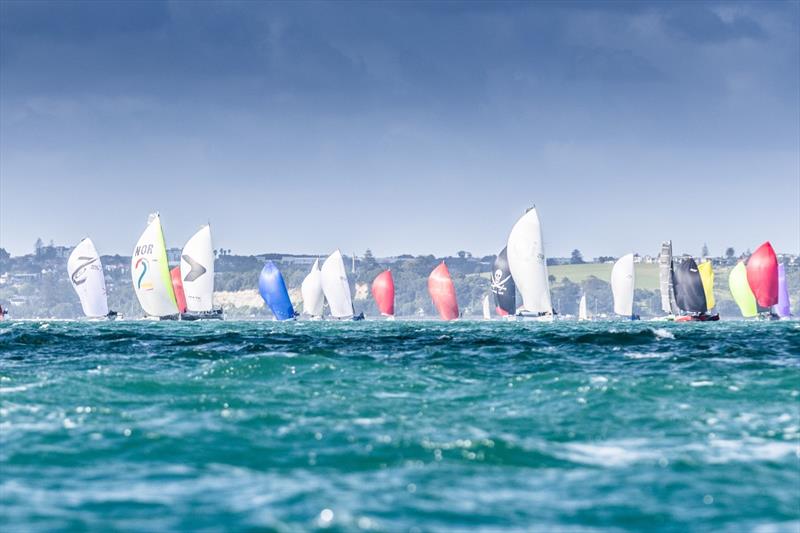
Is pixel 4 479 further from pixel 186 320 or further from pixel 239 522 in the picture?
pixel 186 320

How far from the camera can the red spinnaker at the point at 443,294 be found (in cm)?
18962

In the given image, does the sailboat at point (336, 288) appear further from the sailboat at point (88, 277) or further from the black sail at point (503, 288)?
the sailboat at point (88, 277)

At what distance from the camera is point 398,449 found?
19.3 meters

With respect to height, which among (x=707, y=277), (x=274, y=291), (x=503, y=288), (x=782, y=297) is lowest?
(x=782, y=297)

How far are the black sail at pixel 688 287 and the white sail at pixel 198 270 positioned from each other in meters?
58.2

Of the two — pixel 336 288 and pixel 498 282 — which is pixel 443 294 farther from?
pixel 498 282

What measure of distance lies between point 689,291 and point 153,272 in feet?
211

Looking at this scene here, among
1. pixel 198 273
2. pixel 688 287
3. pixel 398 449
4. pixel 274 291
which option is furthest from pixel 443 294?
pixel 398 449

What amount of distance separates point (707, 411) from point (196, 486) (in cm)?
1242

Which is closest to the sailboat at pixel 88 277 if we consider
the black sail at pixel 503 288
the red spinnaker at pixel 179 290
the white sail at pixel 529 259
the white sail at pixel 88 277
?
the white sail at pixel 88 277

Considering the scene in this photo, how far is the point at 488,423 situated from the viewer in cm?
2278

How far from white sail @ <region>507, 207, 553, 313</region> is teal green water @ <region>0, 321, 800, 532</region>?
97.5 m

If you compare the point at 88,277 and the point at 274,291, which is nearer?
the point at 88,277

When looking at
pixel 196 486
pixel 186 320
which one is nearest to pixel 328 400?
pixel 196 486
